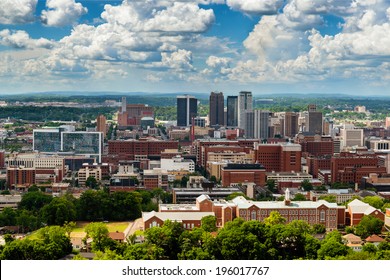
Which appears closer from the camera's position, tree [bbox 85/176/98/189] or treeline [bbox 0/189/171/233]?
treeline [bbox 0/189/171/233]

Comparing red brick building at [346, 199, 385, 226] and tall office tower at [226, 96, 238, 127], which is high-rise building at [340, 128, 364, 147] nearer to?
tall office tower at [226, 96, 238, 127]

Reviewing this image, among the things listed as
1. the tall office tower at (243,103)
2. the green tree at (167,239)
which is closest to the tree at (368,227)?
the green tree at (167,239)

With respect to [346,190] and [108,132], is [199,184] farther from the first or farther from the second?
[108,132]

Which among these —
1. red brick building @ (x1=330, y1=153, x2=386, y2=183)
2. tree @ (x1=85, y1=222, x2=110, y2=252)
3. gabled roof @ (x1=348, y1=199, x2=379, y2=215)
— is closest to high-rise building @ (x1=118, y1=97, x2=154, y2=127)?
red brick building @ (x1=330, y1=153, x2=386, y2=183)

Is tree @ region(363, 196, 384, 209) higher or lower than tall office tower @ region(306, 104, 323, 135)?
lower

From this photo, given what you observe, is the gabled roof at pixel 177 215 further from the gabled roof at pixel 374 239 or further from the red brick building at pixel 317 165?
the red brick building at pixel 317 165

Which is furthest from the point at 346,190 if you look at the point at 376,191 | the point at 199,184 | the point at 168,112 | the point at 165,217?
the point at 168,112
